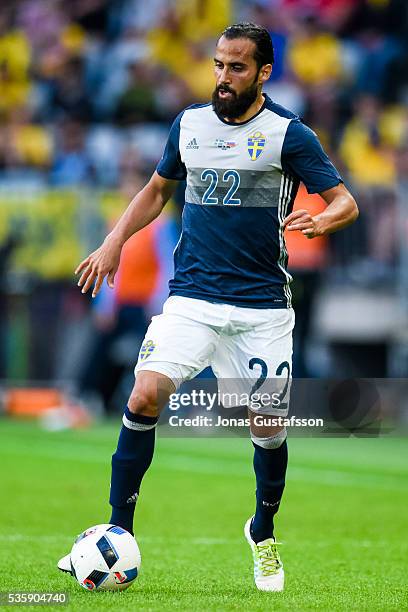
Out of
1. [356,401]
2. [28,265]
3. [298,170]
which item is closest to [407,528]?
[356,401]

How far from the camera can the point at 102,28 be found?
63.9ft

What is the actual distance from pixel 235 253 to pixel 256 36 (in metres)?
0.95

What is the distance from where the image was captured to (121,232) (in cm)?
546

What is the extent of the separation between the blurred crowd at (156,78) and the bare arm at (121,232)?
10.6m

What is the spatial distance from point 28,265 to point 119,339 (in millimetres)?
1529

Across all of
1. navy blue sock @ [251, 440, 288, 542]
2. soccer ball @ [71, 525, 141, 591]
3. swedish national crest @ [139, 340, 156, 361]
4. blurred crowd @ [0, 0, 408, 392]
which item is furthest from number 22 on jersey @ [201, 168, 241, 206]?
blurred crowd @ [0, 0, 408, 392]

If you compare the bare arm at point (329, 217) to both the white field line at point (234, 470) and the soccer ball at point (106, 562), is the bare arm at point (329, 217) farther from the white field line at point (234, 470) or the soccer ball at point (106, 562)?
the white field line at point (234, 470)

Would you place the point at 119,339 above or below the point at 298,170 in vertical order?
below

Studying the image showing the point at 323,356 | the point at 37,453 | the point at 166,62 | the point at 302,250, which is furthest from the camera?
the point at 166,62

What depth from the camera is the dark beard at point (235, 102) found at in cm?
520

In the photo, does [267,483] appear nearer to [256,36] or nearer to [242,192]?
[242,192]

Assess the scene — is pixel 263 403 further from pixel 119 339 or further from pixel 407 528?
pixel 119 339

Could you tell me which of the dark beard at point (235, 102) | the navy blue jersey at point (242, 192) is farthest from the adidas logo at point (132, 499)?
the dark beard at point (235, 102)

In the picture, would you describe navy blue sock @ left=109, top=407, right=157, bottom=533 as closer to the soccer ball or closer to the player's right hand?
the soccer ball
